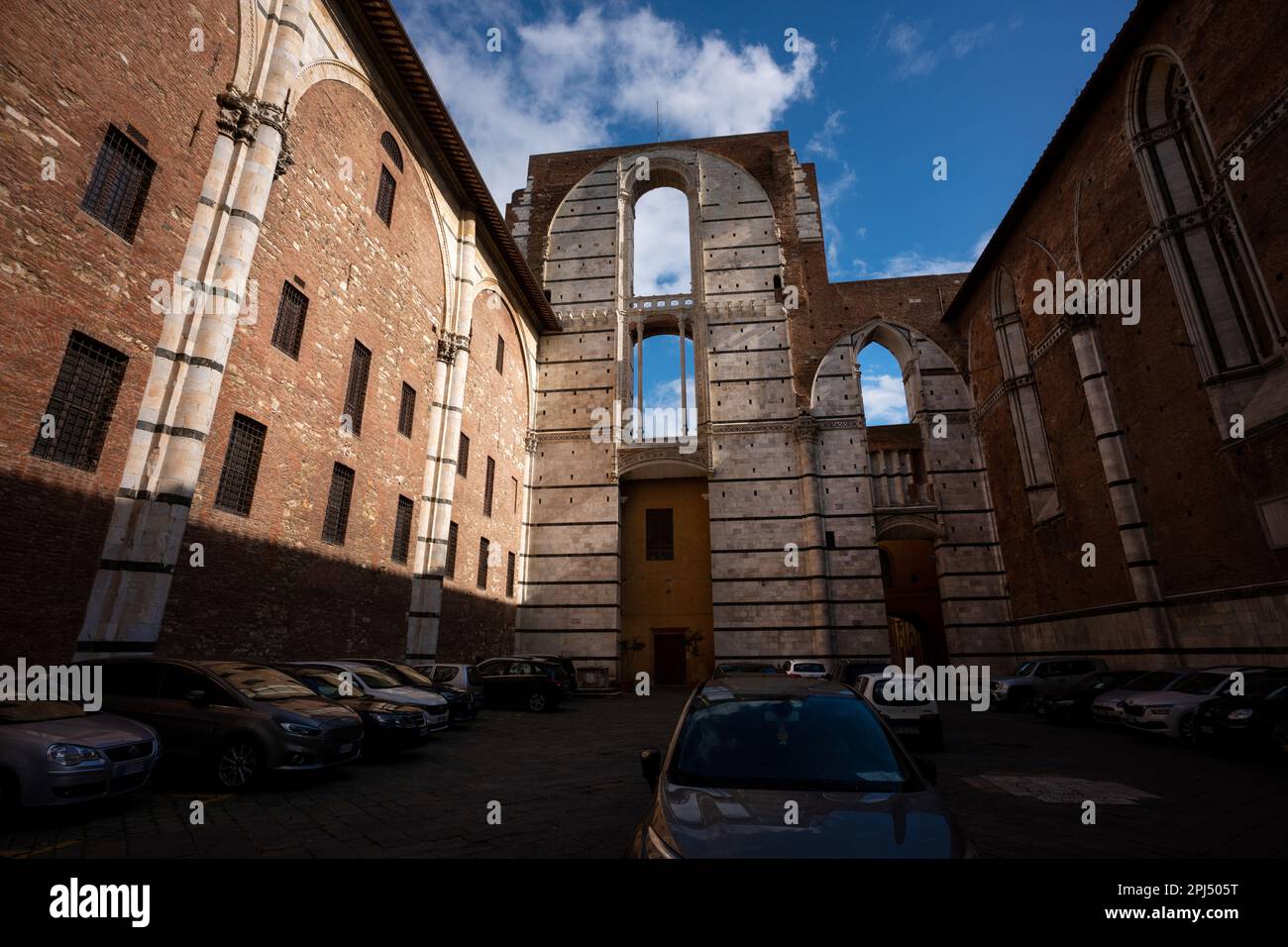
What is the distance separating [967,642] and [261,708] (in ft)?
75.9

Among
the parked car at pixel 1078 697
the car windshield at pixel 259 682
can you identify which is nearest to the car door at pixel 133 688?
the car windshield at pixel 259 682

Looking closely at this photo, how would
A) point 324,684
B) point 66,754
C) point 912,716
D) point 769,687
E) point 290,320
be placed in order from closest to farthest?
point 769,687 → point 66,754 → point 324,684 → point 912,716 → point 290,320

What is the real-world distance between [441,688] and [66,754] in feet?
25.2

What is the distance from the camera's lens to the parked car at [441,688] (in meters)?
11.9

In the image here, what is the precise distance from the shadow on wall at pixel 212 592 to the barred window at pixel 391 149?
11.1 m

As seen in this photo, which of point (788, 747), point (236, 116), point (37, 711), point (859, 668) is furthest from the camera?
point (859, 668)

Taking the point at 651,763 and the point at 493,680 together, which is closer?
the point at 651,763

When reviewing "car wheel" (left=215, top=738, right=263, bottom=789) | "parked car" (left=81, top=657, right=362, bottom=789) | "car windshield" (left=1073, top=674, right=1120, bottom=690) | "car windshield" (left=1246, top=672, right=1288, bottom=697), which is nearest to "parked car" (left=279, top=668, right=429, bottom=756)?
"parked car" (left=81, top=657, right=362, bottom=789)

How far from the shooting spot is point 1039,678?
54.3 feet

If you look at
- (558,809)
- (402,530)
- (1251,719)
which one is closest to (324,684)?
(558,809)

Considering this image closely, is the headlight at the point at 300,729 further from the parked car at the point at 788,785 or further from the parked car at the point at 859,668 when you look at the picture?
the parked car at the point at 859,668

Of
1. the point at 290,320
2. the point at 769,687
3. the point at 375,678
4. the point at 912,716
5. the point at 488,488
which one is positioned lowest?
the point at 912,716

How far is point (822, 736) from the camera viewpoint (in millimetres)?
3461

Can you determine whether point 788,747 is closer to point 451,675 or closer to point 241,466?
point 241,466
